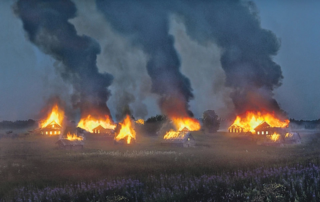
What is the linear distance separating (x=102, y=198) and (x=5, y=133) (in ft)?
180

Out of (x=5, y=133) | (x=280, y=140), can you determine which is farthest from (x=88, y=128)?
(x=280, y=140)

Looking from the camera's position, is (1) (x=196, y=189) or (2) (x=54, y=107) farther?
(2) (x=54, y=107)

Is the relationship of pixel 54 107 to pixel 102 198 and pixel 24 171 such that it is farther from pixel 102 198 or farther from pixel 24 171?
pixel 102 198

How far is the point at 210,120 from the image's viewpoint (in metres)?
91.5

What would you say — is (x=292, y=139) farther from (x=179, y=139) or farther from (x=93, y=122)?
(x=93, y=122)

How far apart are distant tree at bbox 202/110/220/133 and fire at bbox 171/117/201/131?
1294 cm

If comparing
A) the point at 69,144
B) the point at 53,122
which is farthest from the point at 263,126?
the point at 53,122

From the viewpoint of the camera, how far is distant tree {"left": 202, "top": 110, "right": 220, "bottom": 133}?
90644mm

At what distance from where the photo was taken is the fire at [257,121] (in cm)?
7357

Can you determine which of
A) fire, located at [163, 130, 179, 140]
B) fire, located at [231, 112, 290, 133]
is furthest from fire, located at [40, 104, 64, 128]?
fire, located at [231, 112, 290, 133]

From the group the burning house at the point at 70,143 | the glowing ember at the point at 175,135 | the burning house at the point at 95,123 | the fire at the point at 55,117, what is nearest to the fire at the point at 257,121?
the glowing ember at the point at 175,135

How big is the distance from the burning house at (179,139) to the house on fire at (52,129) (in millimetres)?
27457

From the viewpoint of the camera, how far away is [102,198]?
1250 cm

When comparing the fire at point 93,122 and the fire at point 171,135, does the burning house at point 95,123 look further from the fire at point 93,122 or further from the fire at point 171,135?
the fire at point 171,135
